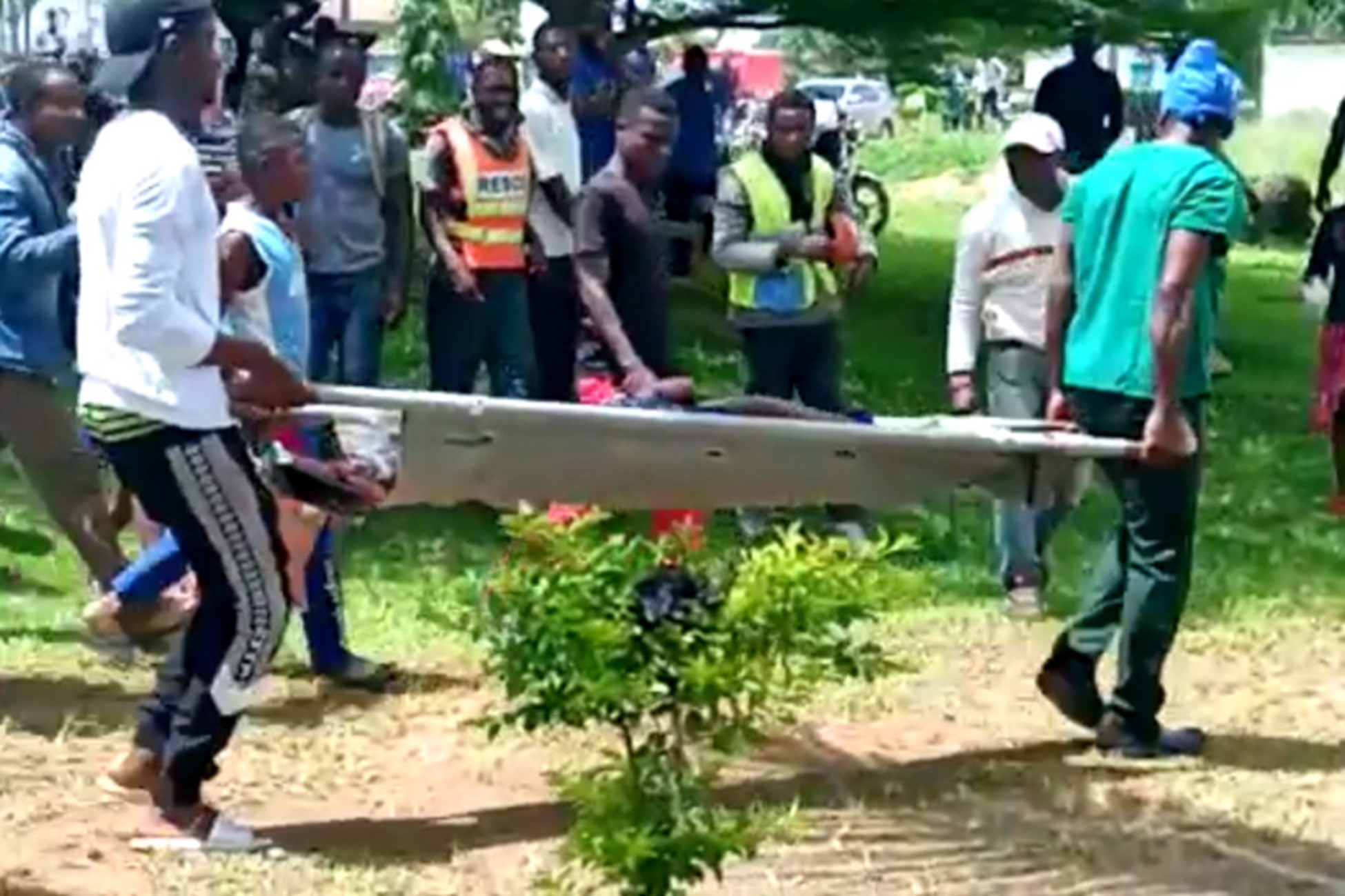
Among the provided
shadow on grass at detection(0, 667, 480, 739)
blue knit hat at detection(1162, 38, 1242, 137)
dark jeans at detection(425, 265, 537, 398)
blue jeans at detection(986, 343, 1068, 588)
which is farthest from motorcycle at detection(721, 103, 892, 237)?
blue knit hat at detection(1162, 38, 1242, 137)

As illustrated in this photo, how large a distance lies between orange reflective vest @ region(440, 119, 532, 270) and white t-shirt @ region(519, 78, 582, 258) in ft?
0.46

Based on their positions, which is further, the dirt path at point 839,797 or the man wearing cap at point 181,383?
the dirt path at point 839,797

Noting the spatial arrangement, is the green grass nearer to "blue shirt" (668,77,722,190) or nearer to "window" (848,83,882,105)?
"blue shirt" (668,77,722,190)

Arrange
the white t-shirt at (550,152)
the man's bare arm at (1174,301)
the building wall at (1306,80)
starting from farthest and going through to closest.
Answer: the building wall at (1306,80) → the white t-shirt at (550,152) → the man's bare arm at (1174,301)

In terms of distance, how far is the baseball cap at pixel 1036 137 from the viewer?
9.16 m

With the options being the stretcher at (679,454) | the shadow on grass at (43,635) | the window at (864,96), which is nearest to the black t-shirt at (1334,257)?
the stretcher at (679,454)

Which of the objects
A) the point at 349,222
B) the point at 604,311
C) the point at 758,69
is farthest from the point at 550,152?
the point at 758,69

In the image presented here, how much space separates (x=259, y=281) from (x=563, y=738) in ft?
4.54

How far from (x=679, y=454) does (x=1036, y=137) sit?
2.52 metres

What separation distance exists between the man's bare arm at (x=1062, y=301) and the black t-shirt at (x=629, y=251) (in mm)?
1611

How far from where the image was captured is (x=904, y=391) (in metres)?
15.7

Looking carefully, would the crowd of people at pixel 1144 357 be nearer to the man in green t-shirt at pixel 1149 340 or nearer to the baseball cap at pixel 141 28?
Result: the man in green t-shirt at pixel 1149 340

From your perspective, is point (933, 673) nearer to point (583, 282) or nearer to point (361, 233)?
point (583, 282)

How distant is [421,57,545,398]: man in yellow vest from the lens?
35.1ft
